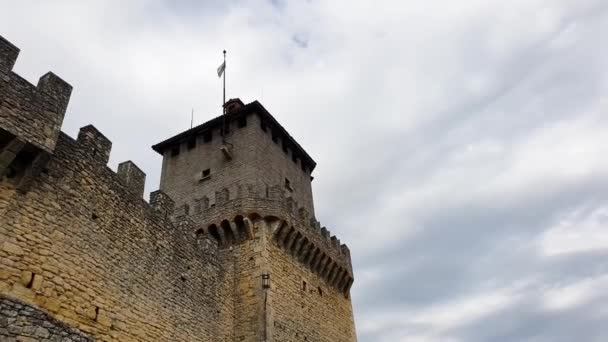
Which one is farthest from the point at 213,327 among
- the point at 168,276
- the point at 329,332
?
the point at 329,332

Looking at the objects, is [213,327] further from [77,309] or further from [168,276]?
[77,309]

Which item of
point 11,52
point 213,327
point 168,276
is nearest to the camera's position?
point 11,52

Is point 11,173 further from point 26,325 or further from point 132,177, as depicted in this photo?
point 26,325

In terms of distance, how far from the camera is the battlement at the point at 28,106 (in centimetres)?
730

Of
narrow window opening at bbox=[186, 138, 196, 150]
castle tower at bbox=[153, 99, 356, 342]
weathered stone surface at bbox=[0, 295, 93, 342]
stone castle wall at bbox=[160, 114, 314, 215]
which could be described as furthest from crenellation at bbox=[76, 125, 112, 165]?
narrow window opening at bbox=[186, 138, 196, 150]

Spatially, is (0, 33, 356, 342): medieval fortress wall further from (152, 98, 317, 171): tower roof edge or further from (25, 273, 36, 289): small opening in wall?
(152, 98, 317, 171): tower roof edge

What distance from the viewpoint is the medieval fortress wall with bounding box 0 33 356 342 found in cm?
734

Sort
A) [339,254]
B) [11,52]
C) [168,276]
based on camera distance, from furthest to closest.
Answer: [339,254] < [168,276] < [11,52]

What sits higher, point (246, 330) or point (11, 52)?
point (11, 52)

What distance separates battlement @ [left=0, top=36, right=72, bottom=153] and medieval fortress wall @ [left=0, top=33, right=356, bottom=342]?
0.8 inches

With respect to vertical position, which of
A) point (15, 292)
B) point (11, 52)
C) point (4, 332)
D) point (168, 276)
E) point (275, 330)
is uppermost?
point (11, 52)

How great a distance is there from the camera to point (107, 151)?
980 centimetres

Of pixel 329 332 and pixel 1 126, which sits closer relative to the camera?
pixel 1 126

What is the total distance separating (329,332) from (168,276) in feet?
21.7
